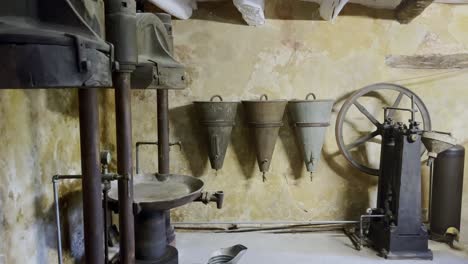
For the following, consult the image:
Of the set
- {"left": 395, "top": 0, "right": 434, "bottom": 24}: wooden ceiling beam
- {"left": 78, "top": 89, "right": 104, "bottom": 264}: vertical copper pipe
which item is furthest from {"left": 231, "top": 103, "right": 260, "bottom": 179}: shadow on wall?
{"left": 78, "top": 89, "right": 104, "bottom": 264}: vertical copper pipe

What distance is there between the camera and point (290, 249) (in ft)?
8.98

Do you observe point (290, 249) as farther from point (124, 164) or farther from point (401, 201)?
point (124, 164)

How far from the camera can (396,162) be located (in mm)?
2643

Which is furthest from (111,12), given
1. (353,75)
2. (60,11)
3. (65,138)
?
(353,75)

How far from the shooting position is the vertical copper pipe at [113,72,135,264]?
5.57ft

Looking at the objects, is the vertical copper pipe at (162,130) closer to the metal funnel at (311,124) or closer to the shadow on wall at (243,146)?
the shadow on wall at (243,146)

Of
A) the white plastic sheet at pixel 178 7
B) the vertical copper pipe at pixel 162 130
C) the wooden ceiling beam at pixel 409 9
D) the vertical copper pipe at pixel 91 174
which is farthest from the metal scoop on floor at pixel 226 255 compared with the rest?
the wooden ceiling beam at pixel 409 9

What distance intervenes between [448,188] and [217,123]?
1.74 metres

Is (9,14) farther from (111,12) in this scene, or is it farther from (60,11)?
(111,12)

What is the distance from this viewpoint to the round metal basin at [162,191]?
1958 millimetres

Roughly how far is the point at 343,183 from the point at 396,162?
0.56m

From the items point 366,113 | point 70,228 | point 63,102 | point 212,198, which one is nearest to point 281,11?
point 366,113

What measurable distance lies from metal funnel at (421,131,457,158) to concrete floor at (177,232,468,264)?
28.2 inches

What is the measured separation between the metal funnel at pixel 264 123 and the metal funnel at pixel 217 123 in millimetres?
146
